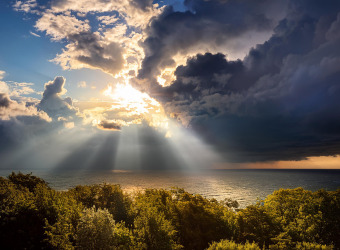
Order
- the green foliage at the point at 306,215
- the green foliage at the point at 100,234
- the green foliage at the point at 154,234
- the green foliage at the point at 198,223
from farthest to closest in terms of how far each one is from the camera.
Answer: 1. the green foliage at the point at 198,223
2. the green foliage at the point at 306,215
3. the green foliage at the point at 154,234
4. the green foliage at the point at 100,234

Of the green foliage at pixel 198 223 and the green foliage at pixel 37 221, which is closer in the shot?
Result: the green foliage at pixel 37 221

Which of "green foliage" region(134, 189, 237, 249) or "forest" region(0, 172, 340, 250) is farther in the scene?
"green foliage" region(134, 189, 237, 249)

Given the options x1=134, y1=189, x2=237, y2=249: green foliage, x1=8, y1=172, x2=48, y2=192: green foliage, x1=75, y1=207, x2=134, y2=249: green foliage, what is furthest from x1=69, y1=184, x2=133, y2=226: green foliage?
x1=75, y1=207, x2=134, y2=249: green foliage

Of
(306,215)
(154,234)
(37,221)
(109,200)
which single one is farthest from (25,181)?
(306,215)

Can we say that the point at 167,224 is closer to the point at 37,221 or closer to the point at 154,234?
the point at 154,234

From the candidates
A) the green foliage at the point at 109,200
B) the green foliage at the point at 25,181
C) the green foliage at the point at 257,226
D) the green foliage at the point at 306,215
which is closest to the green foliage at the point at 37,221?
the green foliage at the point at 109,200

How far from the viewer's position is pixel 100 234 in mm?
29516

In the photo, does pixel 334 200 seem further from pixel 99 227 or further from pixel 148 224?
pixel 99 227

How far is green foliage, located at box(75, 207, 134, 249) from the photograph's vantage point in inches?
1143

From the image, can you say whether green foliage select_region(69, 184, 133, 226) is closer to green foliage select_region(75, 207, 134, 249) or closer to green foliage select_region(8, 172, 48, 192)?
green foliage select_region(8, 172, 48, 192)

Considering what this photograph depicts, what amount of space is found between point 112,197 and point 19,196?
866 inches

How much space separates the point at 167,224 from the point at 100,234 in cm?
1070

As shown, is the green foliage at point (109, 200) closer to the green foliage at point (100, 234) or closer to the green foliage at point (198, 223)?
the green foliage at point (198, 223)

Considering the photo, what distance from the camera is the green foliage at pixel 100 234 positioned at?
29031 mm
